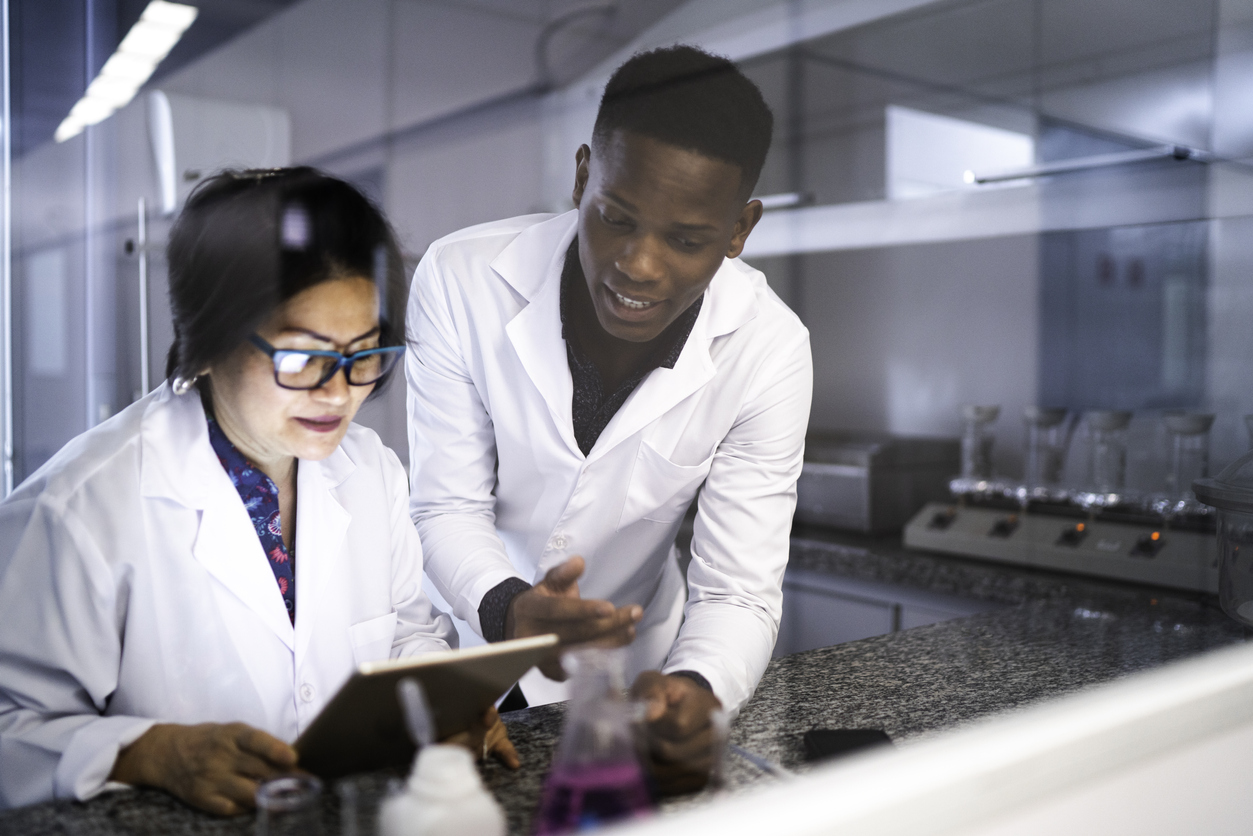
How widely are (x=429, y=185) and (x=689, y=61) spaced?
15.3 inches

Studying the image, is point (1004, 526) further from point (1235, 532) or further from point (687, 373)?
point (687, 373)

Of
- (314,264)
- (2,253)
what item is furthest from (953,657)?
(2,253)

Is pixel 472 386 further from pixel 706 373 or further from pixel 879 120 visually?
pixel 879 120

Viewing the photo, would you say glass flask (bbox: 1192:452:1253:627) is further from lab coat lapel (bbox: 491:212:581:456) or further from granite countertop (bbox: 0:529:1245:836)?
lab coat lapel (bbox: 491:212:581:456)

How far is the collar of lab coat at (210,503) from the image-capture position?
904 mm

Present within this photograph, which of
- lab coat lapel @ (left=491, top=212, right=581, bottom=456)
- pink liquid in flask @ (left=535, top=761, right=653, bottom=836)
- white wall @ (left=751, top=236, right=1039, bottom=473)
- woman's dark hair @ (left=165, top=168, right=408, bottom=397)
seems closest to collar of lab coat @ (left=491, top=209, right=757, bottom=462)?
lab coat lapel @ (left=491, top=212, right=581, bottom=456)

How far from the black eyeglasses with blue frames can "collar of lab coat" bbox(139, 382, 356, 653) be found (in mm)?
103

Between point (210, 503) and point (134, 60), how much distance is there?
447 millimetres

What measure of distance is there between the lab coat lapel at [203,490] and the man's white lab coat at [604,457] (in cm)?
20

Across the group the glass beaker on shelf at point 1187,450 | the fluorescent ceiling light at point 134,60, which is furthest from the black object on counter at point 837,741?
the glass beaker on shelf at point 1187,450

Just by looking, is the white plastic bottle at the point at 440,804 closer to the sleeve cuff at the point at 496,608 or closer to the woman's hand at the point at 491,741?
the woman's hand at the point at 491,741

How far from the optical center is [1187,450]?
6.50 ft

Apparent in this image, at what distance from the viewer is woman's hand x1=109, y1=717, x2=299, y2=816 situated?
0.83 meters

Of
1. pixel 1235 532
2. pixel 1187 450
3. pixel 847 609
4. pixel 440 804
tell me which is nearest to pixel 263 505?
pixel 440 804
